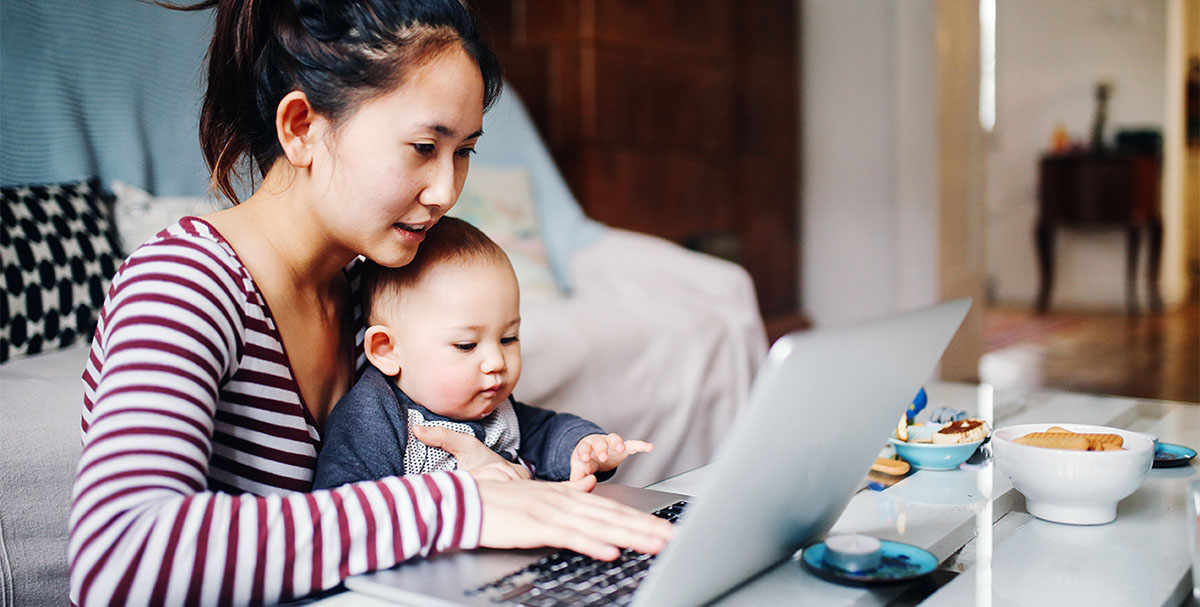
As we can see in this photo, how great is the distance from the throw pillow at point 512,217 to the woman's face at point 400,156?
4.87 ft

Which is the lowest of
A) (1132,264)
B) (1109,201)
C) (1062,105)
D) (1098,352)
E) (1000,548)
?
(1098,352)

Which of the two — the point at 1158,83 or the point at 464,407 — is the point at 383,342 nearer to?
the point at 464,407

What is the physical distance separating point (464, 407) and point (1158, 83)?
621cm

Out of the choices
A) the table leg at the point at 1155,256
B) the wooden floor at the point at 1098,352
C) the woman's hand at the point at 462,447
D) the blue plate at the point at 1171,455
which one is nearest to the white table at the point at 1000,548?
the blue plate at the point at 1171,455

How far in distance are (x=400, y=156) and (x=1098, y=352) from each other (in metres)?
4.13

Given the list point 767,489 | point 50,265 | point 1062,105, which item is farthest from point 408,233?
point 1062,105

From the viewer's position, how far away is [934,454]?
101 cm

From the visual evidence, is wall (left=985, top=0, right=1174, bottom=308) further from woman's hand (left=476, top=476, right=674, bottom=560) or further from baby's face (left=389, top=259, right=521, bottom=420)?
woman's hand (left=476, top=476, right=674, bottom=560)

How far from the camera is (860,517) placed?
0.86 m

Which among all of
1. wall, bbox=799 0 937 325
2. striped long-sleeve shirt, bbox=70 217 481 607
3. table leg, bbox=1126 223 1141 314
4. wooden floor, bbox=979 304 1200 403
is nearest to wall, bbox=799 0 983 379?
wall, bbox=799 0 937 325

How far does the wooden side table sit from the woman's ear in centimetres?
580

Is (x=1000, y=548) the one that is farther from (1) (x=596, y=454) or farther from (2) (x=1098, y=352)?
(2) (x=1098, y=352)

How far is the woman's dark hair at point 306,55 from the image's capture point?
2.78ft

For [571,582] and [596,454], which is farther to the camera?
[596,454]
